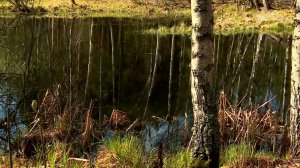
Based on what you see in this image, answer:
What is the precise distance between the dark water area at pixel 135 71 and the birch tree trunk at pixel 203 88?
10.8 feet

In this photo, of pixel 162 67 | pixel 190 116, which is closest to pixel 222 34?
pixel 162 67

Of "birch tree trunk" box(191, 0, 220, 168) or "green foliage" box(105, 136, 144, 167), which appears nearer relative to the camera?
"birch tree trunk" box(191, 0, 220, 168)

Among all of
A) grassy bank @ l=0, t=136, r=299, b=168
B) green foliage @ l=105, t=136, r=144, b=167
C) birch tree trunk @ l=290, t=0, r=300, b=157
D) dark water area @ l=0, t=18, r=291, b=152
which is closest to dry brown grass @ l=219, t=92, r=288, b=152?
dark water area @ l=0, t=18, r=291, b=152

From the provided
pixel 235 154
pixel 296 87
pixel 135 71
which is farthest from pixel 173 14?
pixel 235 154

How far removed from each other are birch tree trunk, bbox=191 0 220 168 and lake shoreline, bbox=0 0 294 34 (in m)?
27.6

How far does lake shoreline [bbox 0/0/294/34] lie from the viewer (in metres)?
40.2

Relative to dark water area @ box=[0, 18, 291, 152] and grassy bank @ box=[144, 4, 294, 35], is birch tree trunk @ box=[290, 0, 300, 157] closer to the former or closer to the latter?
dark water area @ box=[0, 18, 291, 152]

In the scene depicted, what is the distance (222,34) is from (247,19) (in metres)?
6.88

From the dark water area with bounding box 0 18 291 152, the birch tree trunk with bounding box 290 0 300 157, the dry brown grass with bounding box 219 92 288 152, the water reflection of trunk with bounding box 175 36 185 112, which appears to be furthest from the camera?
the water reflection of trunk with bounding box 175 36 185 112

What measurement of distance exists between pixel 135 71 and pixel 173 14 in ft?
118

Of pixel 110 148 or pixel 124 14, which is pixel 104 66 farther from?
pixel 124 14

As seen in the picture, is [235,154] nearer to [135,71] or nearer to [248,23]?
[135,71]

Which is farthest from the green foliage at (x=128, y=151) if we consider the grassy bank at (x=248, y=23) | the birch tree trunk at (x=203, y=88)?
the grassy bank at (x=248, y=23)

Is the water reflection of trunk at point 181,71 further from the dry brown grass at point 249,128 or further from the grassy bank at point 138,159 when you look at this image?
the grassy bank at point 138,159
